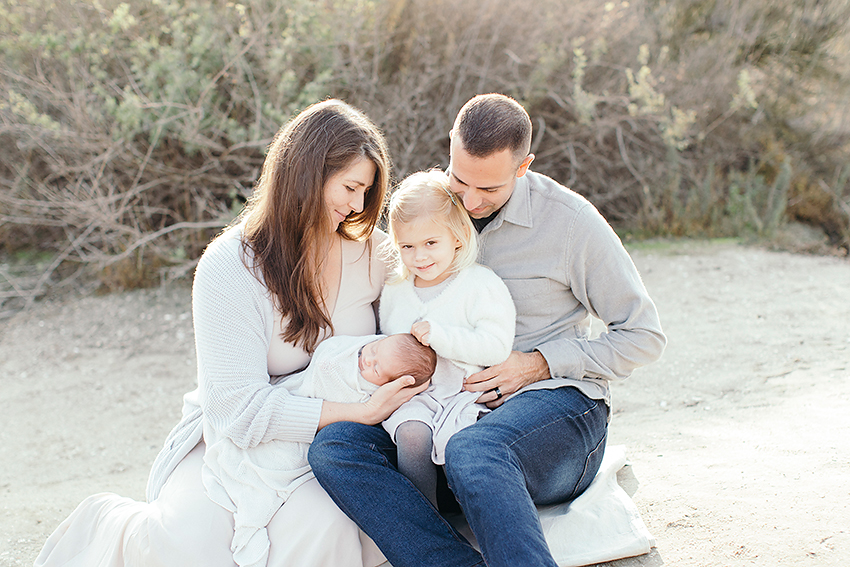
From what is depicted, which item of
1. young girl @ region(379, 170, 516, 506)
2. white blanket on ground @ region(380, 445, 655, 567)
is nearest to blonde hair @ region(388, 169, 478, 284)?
young girl @ region(379, 170, 516, 506)

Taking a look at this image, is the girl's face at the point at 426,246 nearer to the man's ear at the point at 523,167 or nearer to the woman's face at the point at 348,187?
the woman's face at the point at 348,187

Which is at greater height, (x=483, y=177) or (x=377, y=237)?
(x=483, y=177)

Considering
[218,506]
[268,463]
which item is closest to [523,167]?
[268,463]

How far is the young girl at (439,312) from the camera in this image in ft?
7.38

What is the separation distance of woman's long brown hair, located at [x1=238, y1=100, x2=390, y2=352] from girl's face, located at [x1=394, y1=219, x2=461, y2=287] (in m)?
0.22

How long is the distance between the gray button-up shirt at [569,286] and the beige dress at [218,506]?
0.60 metres

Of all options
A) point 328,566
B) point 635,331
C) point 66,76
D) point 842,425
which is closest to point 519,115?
point 635,331

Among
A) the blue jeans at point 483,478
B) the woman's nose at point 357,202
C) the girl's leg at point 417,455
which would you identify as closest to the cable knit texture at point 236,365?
the blue jeans at point 483,478

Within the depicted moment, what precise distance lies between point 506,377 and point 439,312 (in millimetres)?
334

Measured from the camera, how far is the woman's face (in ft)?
7.82

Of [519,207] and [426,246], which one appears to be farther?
[519,207]

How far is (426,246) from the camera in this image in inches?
95.7

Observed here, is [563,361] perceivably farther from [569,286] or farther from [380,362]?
[380,362]

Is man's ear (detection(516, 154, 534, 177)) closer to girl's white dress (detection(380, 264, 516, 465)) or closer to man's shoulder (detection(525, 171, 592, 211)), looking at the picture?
man's shoulder (detection(525, 171, 592, 211))
